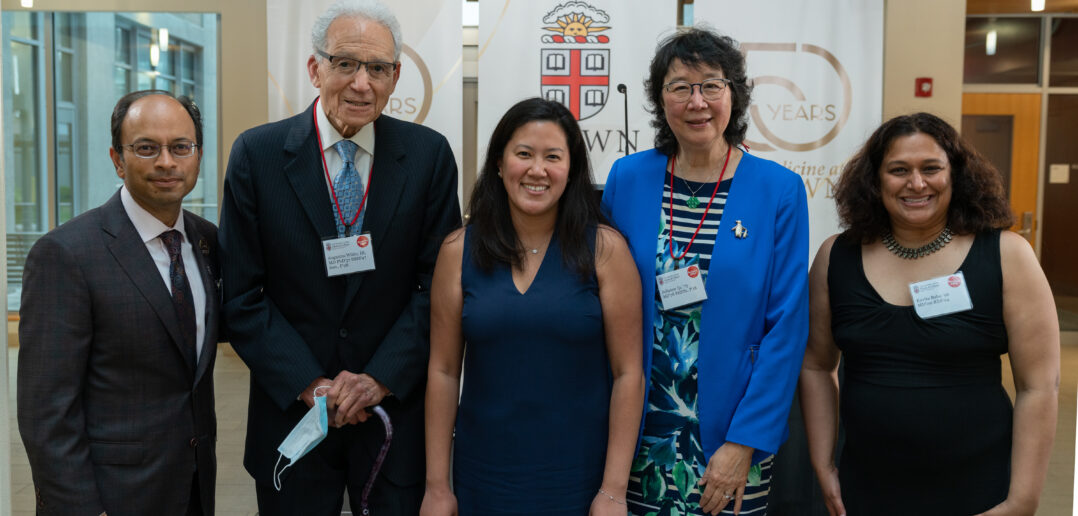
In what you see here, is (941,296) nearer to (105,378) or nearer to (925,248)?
(925,248)

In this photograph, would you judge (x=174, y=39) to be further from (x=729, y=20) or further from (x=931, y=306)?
(x=931, y=306)

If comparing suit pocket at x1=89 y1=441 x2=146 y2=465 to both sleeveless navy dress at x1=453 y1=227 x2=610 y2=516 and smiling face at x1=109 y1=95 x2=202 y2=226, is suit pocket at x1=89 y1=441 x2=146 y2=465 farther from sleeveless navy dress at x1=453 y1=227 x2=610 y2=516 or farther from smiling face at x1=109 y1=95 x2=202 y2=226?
sleeveless navy dress at x1=453 y1=227 x2=610 y2=516

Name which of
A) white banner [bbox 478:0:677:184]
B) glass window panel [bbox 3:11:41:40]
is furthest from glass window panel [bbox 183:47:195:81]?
white banner [bbox 478:0:677:184]

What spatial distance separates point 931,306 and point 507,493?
42.8 inches

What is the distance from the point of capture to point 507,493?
1.96m

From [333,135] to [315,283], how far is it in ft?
1.22

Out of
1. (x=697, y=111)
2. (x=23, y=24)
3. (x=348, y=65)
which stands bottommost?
(x=697, y=111)

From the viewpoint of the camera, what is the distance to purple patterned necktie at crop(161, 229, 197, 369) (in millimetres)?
1957

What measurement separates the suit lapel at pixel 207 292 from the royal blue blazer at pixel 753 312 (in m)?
1.04

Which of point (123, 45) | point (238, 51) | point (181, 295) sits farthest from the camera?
point (123, 45)

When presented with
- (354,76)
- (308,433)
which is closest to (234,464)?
(308,433)

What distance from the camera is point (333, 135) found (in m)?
2.11

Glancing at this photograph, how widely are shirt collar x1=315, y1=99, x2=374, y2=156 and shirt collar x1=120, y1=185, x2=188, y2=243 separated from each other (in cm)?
43

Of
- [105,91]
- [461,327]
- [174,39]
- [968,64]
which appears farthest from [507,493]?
[968,64]
